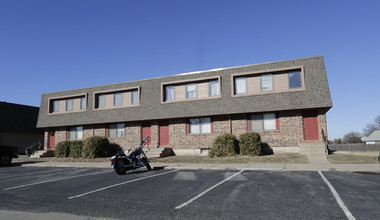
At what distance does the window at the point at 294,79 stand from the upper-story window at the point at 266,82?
138 centimetres

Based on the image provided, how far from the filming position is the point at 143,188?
8617mm

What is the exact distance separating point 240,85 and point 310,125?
602 centimetres

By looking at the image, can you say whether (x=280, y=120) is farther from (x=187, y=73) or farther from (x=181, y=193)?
(x=181, y=193)

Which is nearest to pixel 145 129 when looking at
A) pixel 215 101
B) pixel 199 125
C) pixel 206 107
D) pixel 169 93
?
pixel 169 93

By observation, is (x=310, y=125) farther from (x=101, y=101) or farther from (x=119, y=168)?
(x=101, y=101)

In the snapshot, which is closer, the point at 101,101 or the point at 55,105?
the point at 101,101

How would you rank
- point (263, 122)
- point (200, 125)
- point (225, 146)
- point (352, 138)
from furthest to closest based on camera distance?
point (352, 138) < point (200, 125) < point (263, 122) < point (225, 146)

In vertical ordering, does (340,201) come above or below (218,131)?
below

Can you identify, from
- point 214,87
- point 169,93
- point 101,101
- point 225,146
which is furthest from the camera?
point 101,101

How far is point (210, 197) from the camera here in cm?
702

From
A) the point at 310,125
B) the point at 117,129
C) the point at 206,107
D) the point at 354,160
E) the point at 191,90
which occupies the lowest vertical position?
the point at 354,160

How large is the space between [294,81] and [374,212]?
618 inches

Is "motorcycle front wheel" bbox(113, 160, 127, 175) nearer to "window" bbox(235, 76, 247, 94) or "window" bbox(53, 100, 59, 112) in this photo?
"window" bbox(235, 76, 247, 94)

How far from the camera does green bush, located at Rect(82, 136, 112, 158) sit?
890 inches
